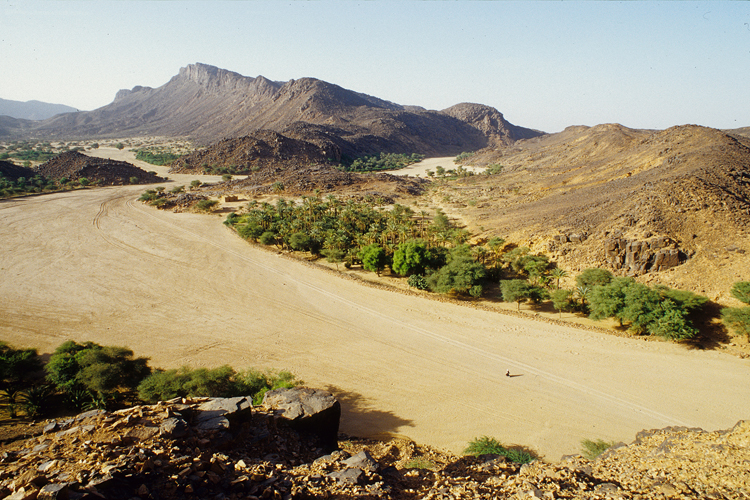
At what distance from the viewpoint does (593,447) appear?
48.8 feet

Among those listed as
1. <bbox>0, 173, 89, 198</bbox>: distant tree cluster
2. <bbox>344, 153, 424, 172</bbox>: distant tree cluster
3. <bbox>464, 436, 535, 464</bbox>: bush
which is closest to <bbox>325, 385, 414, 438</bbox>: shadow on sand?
<bbox>464, 436, 535, 464</bbox>: bush

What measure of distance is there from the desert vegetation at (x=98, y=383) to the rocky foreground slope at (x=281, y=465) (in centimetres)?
269

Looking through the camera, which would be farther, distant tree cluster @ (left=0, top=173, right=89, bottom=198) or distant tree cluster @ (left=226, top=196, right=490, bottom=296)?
distant tree cluster @ (left=0, top=173, right=89, bottom=198)

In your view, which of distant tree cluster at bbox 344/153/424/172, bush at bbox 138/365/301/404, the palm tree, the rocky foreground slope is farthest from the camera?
distant tree cluster at bbox 344/153/424/172

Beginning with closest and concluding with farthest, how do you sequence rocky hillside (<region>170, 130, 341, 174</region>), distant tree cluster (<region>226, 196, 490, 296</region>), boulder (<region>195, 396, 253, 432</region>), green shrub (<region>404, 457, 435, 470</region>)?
boulder (<region>195, 396, 253, 432</region>), green shrub (<region>404, 457, 435, 470</region>), distant tree cluster (<region>226, 196, 490, 296</region>), rocky hillside (<region>170, 130, 341, 174</region>)

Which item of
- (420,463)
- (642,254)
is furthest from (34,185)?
(642,254)

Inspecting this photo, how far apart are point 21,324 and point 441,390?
26.5m

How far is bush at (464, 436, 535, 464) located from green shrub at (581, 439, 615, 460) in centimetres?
209

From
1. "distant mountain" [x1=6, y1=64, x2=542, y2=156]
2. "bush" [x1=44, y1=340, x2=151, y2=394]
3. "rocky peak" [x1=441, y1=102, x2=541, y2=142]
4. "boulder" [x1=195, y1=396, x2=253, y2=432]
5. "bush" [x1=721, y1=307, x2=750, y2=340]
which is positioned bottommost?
"bush" [x1=44, y1=340, x2=151, y2=394]

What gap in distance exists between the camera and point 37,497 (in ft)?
23.9

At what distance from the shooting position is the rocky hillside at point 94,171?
257 ft

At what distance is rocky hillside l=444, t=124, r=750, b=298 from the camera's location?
1142 inches

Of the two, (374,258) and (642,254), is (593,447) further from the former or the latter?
(374,258)

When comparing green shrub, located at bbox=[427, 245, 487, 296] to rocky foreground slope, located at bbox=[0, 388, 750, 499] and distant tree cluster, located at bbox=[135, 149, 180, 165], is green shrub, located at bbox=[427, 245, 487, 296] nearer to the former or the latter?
rocky foreground slope, located at bbox=[0, 388, 750, 499]
